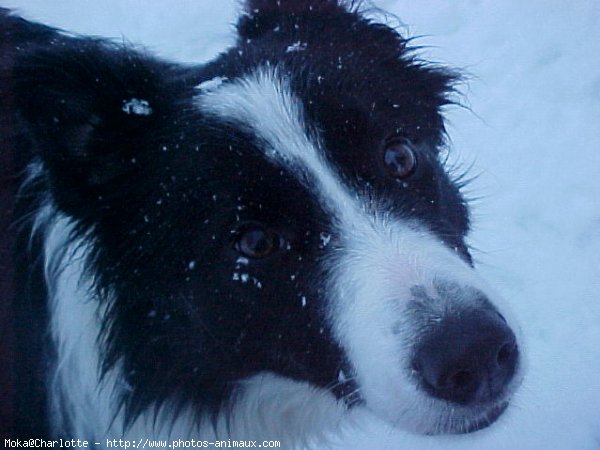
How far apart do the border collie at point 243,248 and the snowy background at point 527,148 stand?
770 mm

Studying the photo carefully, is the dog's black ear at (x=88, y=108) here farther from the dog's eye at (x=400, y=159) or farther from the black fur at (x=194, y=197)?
the dog's eye at (x=400, y=159)

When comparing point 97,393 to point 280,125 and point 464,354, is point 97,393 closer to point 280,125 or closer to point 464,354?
point 280,125

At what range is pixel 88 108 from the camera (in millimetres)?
1603

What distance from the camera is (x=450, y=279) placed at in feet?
4.90

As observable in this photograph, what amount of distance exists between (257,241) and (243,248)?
0.13 feet

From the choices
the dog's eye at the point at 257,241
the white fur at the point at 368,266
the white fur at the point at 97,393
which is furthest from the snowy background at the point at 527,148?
the dog's eye at the point at 257,241

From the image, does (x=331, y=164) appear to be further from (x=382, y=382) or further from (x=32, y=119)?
(x=32, y=119)

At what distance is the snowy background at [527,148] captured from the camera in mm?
2502

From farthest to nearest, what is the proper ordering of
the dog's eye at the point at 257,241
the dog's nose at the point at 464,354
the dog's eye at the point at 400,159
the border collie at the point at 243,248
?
the dog's eye at the point at 400,159 → the dog's eye at the point at 257,241 → the border collie at the point at 243,248 → the dog's nose at the point at 464,354

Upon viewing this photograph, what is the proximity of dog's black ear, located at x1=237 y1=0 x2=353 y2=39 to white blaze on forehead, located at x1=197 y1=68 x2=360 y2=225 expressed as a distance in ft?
1.16

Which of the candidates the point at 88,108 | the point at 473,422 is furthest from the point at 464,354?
the point at 88,108

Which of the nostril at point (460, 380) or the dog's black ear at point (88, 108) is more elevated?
the dog's black ear at point (88, 108)

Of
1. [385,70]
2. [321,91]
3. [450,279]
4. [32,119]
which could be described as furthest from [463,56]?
[32,119]

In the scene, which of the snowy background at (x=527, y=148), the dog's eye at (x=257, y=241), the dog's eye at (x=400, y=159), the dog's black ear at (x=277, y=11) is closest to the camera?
the dog's eye at (x=257, y=241)
